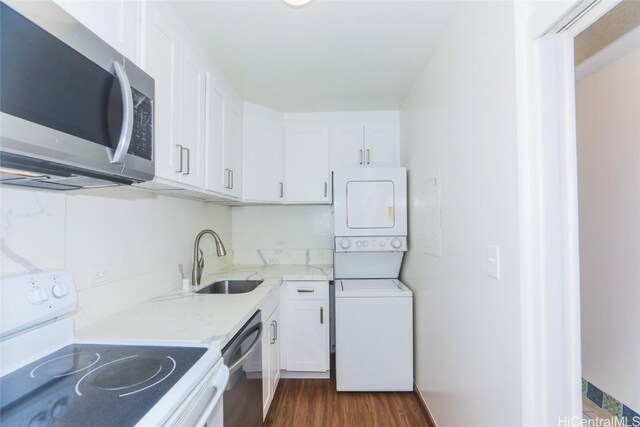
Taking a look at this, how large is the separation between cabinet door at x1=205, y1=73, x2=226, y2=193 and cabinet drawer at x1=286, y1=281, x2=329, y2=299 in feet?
3.25

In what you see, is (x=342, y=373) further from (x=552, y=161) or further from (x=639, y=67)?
(x=639, y=67)

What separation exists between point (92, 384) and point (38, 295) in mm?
366

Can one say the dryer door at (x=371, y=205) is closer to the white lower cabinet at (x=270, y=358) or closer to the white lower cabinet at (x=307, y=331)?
the white lower cabinet at (x=307, y=331)

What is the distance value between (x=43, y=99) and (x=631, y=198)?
9.17 feet

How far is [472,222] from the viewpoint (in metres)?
1.30

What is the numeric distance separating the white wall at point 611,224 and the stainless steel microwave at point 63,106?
2664 mm

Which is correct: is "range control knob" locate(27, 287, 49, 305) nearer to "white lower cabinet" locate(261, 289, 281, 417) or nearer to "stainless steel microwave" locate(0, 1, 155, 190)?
"stainless steel microwave" locate(0, 1, 155, 190)

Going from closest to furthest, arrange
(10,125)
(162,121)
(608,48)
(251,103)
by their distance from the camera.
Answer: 1. (10,125)
2. (162,121)
3. (608,48)
4. (251,103)

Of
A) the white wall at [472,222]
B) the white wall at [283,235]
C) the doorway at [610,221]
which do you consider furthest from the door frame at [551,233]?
the white wall at [283,235]

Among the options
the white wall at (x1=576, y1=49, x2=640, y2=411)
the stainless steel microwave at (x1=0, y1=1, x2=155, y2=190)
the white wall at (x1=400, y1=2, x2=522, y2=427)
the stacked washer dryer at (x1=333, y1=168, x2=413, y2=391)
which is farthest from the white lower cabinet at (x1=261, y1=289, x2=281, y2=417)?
the white wall at (x1=576, y1=49, x2=640, y2=411)

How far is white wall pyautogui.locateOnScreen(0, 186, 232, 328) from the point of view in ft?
3.14

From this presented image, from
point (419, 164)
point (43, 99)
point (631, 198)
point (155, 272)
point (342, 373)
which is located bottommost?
point (342, 373)

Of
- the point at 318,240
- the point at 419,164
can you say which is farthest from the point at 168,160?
the point at 318,240

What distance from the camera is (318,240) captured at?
2.97 metres
